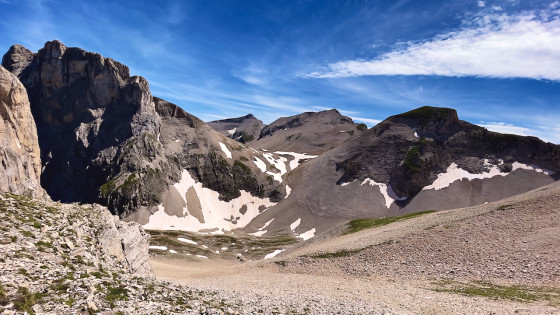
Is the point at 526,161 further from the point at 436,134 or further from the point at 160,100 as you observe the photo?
the point at 160,100

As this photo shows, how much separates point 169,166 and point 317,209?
237 ft

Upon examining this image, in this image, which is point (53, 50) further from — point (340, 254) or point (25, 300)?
point (25, 300)

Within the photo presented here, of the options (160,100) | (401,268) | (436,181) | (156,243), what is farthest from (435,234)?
(160,100)

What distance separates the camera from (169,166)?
141500 millimetres

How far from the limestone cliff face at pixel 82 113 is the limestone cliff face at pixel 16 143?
103867mm

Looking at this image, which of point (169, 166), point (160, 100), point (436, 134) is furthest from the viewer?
point (160, 100)

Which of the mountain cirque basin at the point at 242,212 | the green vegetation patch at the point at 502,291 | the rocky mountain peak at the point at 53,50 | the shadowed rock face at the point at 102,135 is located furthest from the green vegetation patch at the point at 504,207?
the rocky mountain peak at the point at 53,50

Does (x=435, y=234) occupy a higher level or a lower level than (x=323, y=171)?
lower

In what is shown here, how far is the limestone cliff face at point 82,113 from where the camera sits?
138125 mm

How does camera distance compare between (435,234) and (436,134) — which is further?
(436,134)

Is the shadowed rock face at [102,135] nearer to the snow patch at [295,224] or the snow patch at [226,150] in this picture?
the snow patch at [226,150]

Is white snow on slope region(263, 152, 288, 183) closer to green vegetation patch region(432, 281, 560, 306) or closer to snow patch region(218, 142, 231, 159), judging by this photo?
snow patch region(218, 142, 231, 159)

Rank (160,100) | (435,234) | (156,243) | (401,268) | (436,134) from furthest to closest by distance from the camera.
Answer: (160,100) < (436,134) < (156,243) < (435,234) < (401,268)

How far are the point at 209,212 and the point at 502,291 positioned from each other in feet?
398
